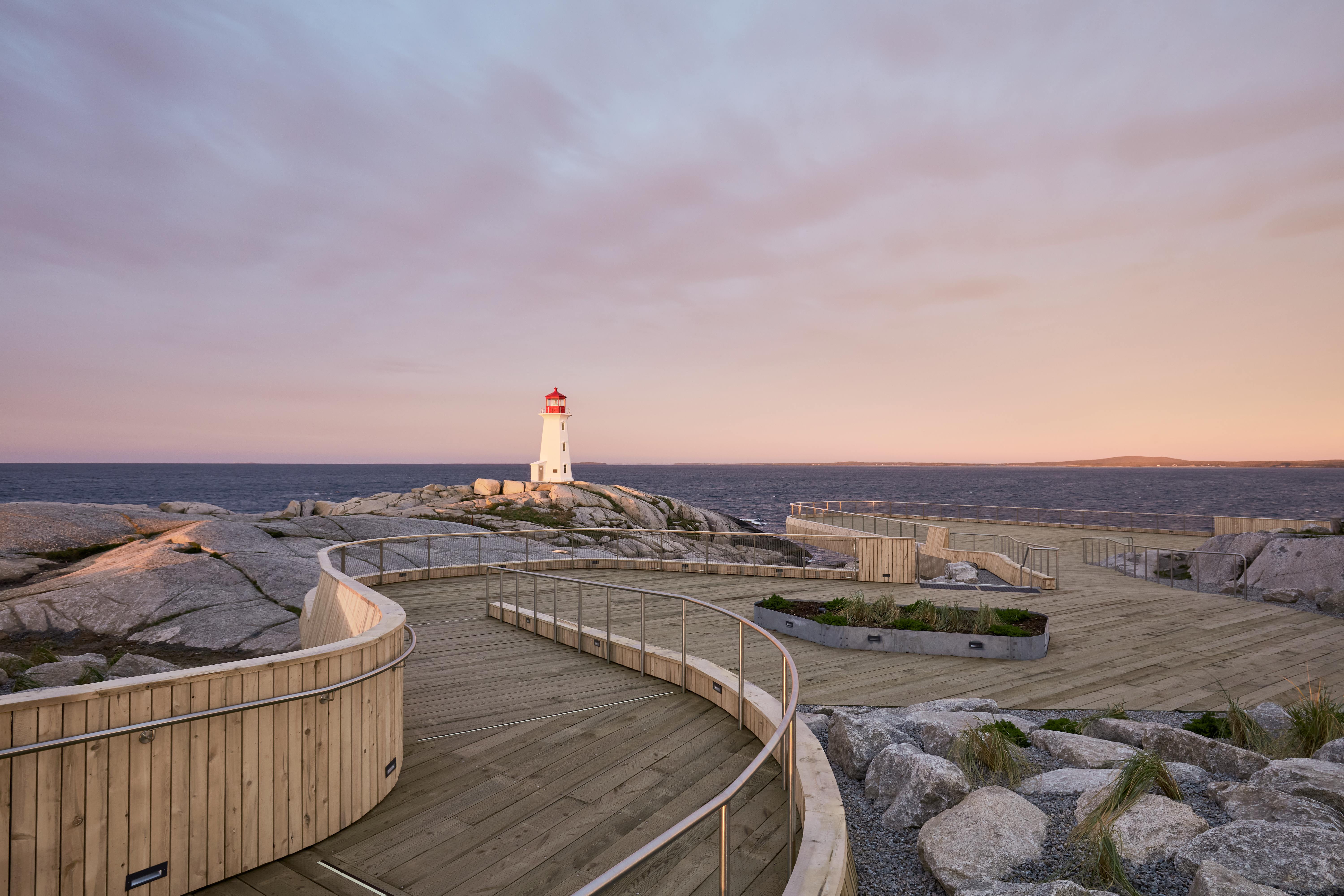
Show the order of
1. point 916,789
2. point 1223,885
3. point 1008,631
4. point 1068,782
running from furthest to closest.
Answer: point 1008,631, point 1068,782, point 916,789, point 1223,885

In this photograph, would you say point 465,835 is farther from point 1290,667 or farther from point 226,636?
point 1290,667

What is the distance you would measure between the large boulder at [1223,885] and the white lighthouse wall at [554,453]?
50259 mm

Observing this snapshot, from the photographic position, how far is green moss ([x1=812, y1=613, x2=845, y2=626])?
11445 millimetres

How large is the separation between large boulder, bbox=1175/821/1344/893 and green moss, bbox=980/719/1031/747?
2134 mm

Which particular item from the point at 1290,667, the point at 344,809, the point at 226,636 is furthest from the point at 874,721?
the point at 226,636

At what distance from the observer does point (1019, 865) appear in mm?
4543

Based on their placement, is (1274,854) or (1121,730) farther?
(1121,730)

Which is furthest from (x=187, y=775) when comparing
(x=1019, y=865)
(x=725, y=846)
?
(x=1019, y=865)

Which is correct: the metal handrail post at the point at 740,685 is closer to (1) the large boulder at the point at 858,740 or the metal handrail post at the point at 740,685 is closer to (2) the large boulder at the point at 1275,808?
(1) the large boulder at the point at 858,740

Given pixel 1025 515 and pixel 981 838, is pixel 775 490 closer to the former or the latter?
pixel 1025 515

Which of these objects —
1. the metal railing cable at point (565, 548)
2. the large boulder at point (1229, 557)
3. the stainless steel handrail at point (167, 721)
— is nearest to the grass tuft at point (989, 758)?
the stainless steel handrail at point (167, 721)

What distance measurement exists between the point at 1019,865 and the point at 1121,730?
3468 millimetres

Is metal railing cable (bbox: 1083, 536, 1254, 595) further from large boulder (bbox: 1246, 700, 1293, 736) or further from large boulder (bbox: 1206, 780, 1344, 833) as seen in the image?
large boulder (bbox: 1206, 780, 1344, 833)

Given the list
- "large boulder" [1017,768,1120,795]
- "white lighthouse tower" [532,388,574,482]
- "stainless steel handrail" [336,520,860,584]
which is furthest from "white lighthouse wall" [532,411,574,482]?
"large boulder" [1017,768,1120,795]
